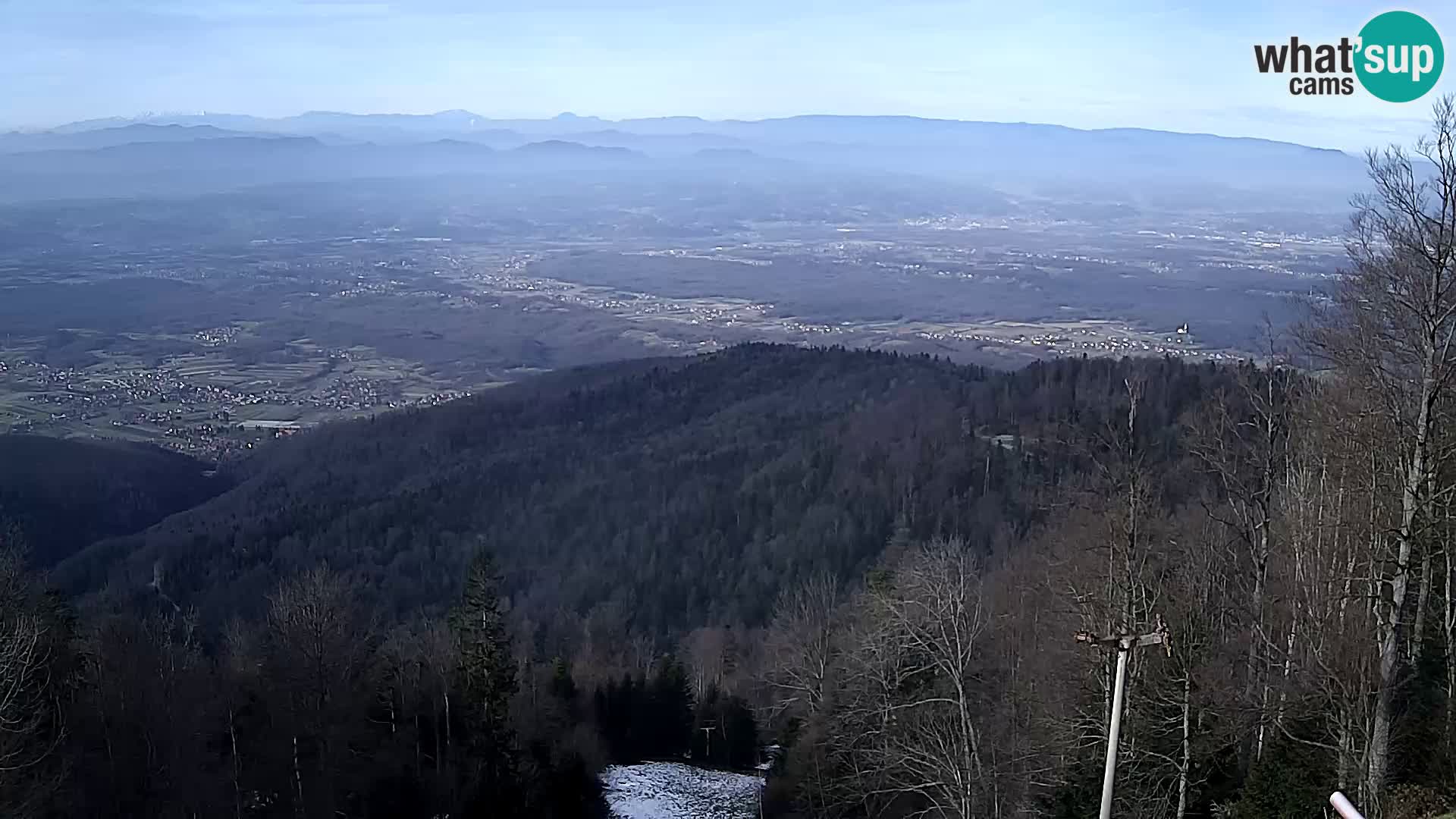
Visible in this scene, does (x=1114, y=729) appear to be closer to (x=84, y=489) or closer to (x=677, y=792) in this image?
(x=677, y=792)

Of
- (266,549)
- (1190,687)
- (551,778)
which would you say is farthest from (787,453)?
(1190,687)

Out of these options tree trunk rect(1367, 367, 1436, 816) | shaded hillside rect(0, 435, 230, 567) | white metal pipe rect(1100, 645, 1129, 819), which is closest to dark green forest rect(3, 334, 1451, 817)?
tree trunk rect(1367, 367, 1436, 816)

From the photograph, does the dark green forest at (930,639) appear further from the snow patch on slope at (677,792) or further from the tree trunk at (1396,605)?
the snow patch on slope at (677,792)

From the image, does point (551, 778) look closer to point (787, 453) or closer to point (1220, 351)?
point (787, 453)

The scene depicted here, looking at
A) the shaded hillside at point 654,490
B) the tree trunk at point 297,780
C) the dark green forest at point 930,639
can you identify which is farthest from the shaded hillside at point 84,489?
the tree trunk at point 297,780

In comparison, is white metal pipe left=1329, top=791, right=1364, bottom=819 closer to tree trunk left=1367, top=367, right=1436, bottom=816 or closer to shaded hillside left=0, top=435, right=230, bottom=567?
tree trunk left=1367, top=367, right=1436, bottom=816

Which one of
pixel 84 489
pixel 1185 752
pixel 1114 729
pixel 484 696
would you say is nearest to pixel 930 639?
pixel 1185 752
